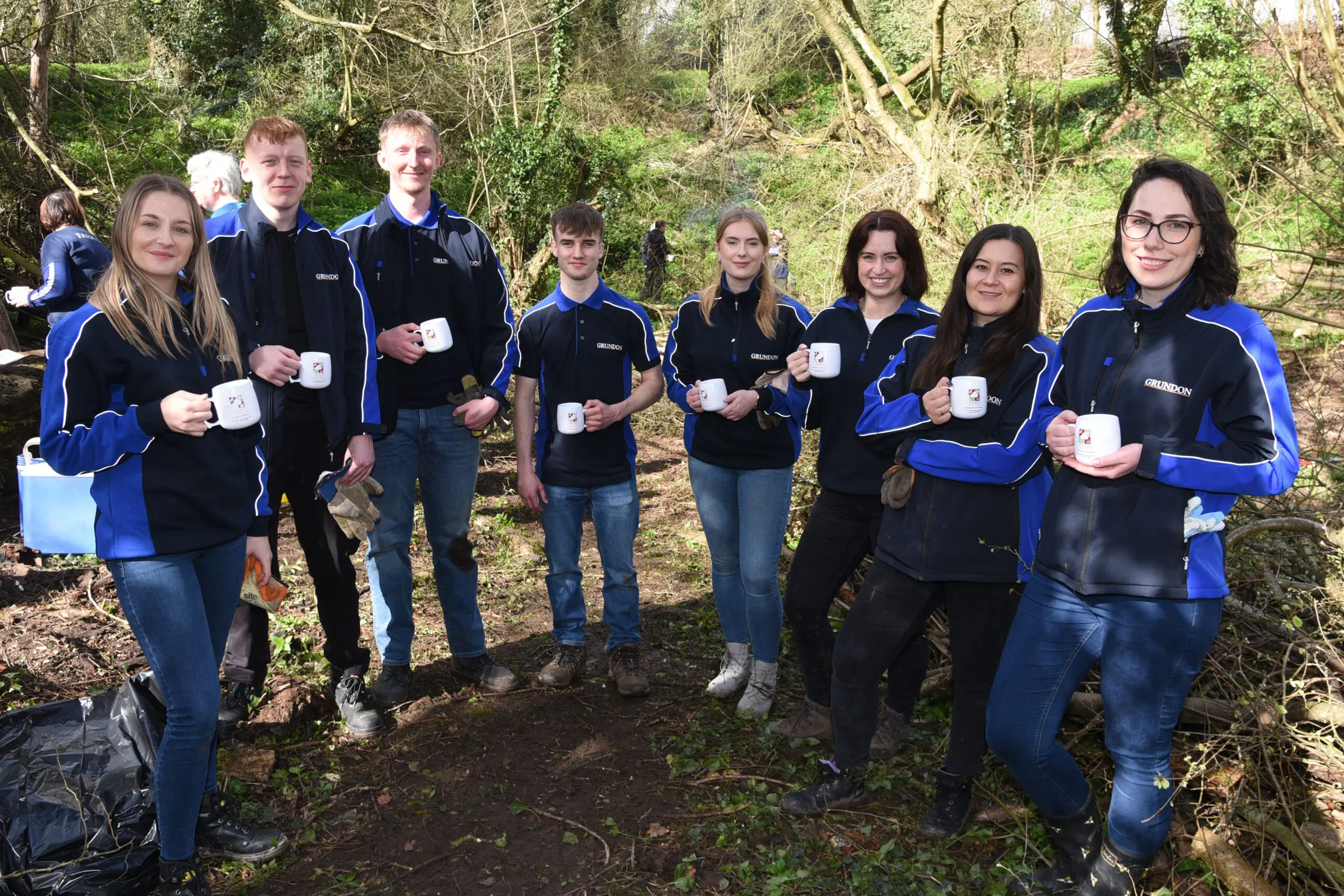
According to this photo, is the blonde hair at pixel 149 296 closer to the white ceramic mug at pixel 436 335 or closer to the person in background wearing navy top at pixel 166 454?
the person in background wearing navy top at pixel 166 454

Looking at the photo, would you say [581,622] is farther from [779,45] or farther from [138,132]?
[779,45]

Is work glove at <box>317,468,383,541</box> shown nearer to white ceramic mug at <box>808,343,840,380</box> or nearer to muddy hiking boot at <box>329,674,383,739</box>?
muddy hiking boot at <box>329,674,383,739</box>

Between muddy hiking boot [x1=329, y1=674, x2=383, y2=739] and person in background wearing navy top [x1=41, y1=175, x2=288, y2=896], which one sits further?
muddy hiking boot [x1=329, y1=674, x2=383, y2=739]

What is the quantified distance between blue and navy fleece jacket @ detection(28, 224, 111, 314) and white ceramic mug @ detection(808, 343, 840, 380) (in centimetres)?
563

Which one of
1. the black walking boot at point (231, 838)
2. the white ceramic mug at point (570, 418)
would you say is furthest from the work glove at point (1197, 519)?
the black walking boot at point (231, 838)

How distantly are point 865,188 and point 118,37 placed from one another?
1607cm

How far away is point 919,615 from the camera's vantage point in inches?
123

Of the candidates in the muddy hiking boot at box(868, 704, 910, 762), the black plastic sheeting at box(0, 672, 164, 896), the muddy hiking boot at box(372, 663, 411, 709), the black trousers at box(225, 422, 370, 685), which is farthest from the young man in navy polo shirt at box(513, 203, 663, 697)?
the black plastic sheeting at box(0, 672, 164, 896)

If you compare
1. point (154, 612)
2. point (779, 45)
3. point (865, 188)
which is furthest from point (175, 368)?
point (779, 45)

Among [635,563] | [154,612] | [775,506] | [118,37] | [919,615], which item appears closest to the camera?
[154,612]

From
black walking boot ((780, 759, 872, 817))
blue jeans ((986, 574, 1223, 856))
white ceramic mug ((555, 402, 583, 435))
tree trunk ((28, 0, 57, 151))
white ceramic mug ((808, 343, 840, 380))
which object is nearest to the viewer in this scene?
blue jeans ((986, 574, 1223, 856))

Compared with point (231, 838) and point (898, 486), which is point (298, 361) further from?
point (898, 486)

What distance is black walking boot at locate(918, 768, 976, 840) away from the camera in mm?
3271

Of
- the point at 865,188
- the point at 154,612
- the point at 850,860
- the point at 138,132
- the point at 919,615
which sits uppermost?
the point at 138,132
